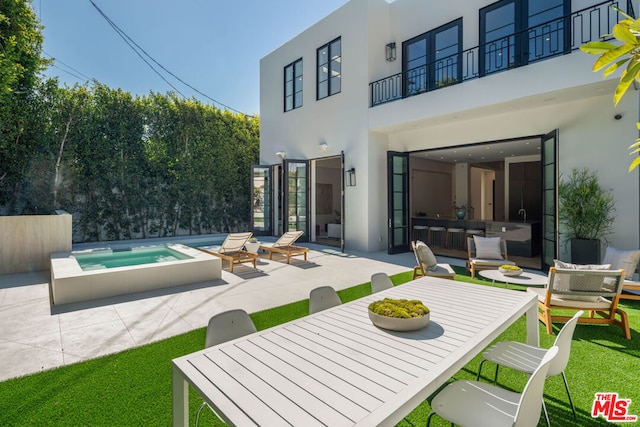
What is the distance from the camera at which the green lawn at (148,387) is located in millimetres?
2260

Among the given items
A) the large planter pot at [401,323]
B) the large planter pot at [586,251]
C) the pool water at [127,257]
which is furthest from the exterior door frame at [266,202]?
the large planter pot at [401,323]

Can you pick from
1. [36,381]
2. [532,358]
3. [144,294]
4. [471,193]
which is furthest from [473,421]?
[471,193]

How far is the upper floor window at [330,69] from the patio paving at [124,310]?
20.5ft

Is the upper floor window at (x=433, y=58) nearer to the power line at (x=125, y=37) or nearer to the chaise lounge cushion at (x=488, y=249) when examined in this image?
the chaise lounge cushion at (x=488, y=249)

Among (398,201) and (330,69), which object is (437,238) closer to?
(398,201)

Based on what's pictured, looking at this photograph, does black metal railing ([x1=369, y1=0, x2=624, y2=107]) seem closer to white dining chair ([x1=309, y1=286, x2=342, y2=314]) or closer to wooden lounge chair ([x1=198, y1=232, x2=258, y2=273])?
wooden lounge chair ([x1=198, y1=232, x2=258, y2=273])

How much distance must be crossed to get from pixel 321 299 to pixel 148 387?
158cm

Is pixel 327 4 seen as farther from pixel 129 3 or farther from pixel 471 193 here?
pixel 471 193

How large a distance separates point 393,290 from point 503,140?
6705 mm

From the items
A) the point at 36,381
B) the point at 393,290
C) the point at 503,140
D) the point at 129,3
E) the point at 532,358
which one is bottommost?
the point at 36,381

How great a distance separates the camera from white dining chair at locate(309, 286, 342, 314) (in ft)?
8.85

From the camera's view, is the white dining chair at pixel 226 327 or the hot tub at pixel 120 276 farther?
the hot tub at pixel 120 276

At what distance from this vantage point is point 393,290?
2994 mm

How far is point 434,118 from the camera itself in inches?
308
